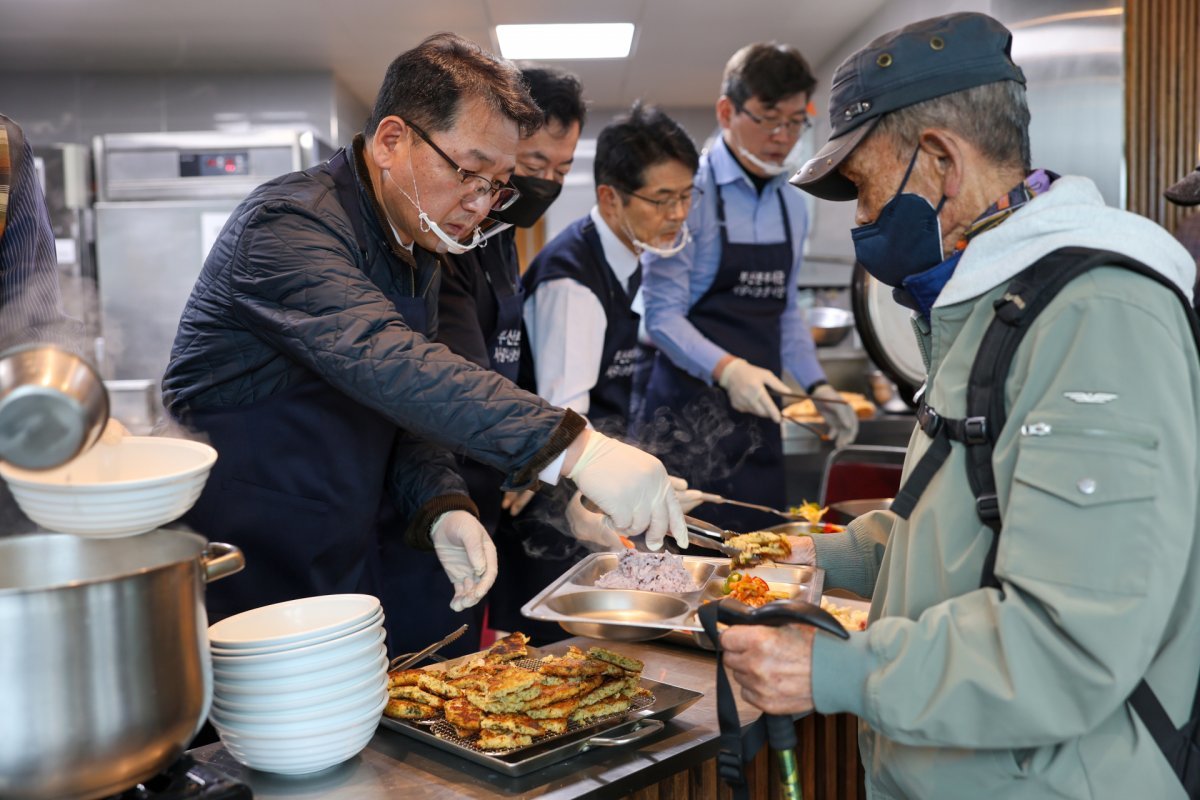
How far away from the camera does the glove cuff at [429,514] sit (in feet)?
7.00

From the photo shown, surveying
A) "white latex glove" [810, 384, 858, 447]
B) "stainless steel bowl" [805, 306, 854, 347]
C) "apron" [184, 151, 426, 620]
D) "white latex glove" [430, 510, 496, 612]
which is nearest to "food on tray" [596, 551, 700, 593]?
"white latex glove" [430, 510, 496, 612]

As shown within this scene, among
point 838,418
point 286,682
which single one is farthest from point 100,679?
point 838,418

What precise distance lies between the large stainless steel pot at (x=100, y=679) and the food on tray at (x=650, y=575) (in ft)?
3.32

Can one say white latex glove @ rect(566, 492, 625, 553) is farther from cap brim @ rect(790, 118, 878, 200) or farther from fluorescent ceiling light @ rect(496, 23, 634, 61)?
fluorescent ceiling light @ rect(496, 23, 634, 61)

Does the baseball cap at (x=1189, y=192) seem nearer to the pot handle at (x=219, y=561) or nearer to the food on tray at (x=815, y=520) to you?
the food on tray at (x=815, y=520)

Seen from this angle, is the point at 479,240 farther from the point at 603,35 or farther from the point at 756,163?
Answer: the point at 603,35

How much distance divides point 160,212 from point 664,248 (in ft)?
13.4

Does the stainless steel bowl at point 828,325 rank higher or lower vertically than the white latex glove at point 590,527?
higher

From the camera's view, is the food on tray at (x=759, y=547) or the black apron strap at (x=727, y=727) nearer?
the black apron strap at (x=727, y=727)

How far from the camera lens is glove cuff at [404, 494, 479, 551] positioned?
2.13 m

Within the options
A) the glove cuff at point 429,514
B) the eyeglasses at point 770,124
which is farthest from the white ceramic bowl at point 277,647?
the eyeglasses at point 770,124

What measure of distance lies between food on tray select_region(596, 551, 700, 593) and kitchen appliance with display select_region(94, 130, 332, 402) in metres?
4.93

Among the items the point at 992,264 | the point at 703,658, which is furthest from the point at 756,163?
the point at 992,264

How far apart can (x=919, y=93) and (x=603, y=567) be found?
1.22 metres
